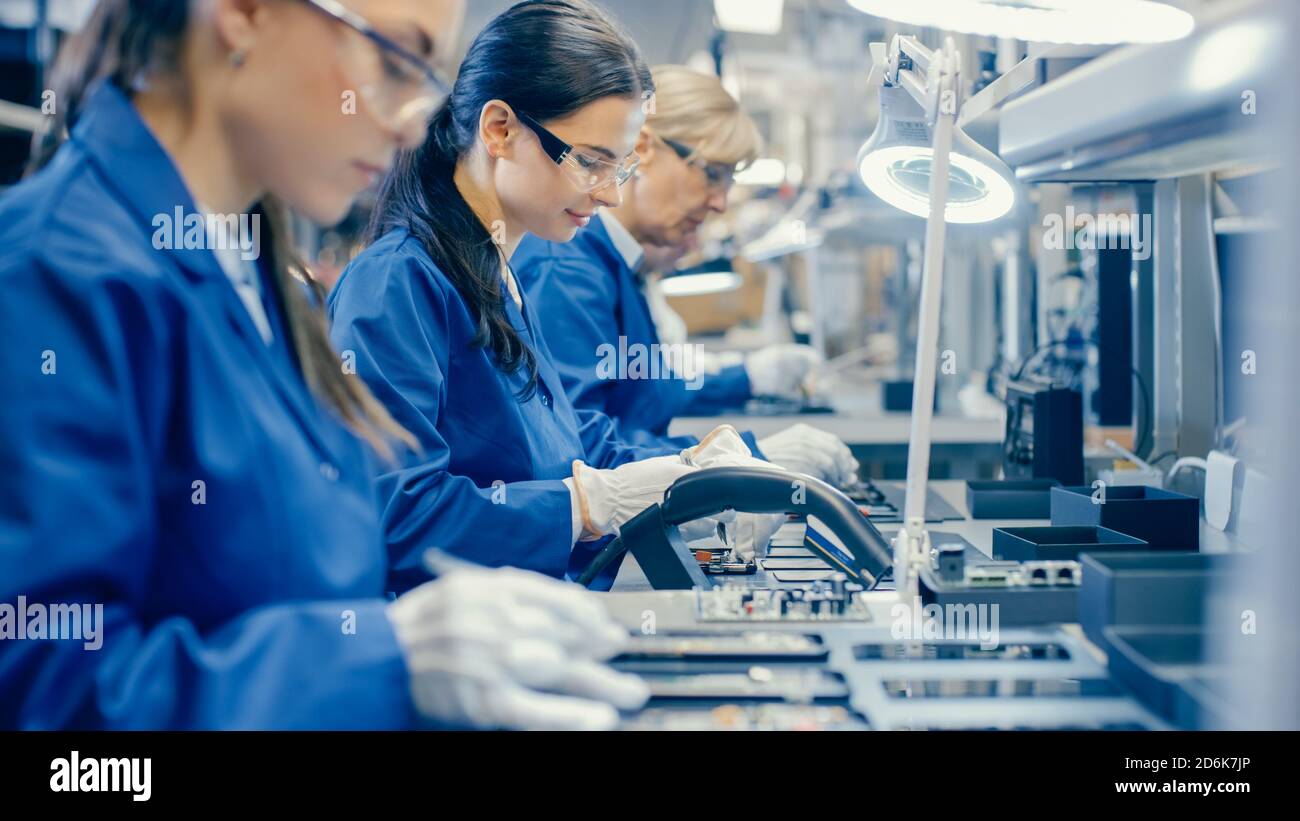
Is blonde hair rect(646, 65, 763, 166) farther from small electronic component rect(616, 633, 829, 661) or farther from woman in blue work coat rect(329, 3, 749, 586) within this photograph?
small electronic component rect(616, 633, 829, 661)

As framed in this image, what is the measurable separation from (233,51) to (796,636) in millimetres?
763

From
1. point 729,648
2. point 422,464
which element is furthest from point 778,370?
point 729,648

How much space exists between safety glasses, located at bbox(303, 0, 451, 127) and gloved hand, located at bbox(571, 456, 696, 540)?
27.9 inches

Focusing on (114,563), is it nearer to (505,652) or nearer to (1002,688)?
(505,652)

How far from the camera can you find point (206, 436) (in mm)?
836

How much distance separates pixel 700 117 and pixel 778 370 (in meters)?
1.35

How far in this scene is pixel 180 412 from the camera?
0.84 meters

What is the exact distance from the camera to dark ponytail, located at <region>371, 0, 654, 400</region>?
1638 millimetres

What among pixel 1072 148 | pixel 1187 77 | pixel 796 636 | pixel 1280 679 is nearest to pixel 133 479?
pixel 796 636

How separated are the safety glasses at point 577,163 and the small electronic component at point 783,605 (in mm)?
796

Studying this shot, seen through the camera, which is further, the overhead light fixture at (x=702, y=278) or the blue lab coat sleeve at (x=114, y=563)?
the overhead light fixture at (x=702, y=278)

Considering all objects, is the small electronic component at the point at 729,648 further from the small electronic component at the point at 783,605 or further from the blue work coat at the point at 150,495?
the blue work coat at the point at 150,495

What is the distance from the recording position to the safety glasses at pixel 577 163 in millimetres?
1666

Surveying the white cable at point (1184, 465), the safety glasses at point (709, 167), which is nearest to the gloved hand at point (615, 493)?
the white cable at point (1184, 465)
